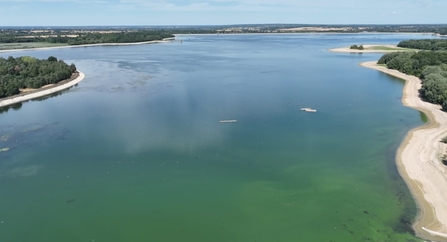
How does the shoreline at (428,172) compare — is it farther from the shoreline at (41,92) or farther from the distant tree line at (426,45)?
the distant tree line at (426,45)

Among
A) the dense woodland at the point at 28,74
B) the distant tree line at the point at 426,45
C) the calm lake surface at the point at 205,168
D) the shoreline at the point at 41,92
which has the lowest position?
the calm lake surface at the point at 205,168

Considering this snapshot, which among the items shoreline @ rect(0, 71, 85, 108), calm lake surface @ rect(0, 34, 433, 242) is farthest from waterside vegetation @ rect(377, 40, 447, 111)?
shoreline @ rect(0, 71, 85, 108)

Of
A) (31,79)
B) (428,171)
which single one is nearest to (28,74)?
(31,79)

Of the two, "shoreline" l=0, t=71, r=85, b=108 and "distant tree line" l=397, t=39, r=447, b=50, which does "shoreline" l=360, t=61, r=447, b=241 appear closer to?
"shoreline" l=0, t=71, r=85, b=108

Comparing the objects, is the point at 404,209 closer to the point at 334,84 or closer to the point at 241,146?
the point at 241,146

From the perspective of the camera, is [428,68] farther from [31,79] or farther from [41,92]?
[31,79]

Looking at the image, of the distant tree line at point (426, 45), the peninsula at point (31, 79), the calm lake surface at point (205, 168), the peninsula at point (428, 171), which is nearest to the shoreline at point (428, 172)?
the peninsula at point (428, 171)
